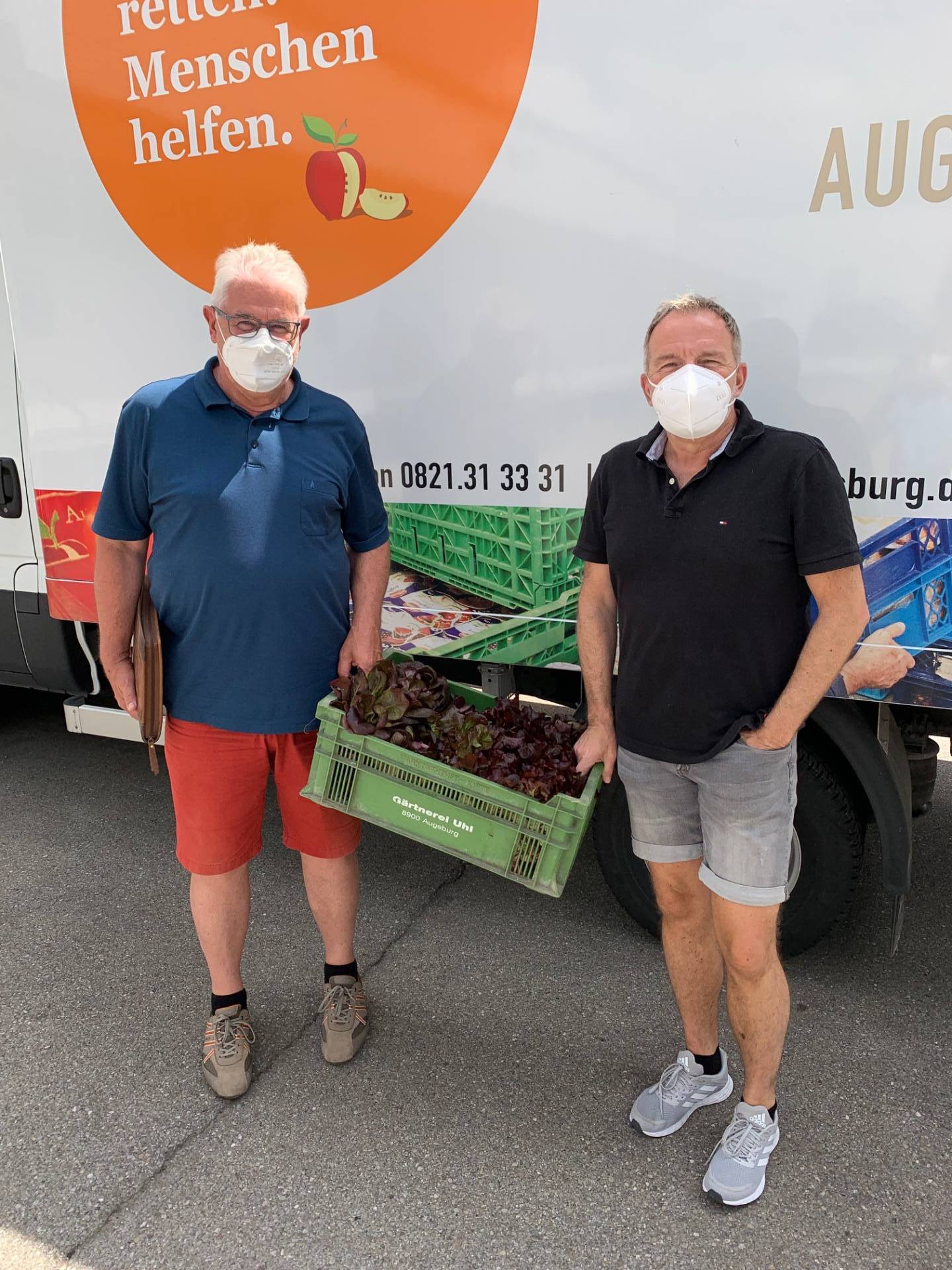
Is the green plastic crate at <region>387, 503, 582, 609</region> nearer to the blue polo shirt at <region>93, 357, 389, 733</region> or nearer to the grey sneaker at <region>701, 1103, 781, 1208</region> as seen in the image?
the blue polo shirt at <region>93, 357, 389, 733</region>

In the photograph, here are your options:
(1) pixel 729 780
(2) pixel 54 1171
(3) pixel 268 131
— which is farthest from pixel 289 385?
(2) pixel 54 1171

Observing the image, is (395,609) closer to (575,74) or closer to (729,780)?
(729,780)

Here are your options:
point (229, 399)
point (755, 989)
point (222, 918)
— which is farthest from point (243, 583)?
point (755, 989)

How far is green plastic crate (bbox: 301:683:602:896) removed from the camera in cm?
213

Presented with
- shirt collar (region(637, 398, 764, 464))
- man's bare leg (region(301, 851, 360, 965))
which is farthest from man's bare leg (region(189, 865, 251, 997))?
shirt collar (region(637, 398, 764, 464))

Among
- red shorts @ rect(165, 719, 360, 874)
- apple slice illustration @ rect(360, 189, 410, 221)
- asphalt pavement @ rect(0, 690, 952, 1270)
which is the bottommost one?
asphalt pavement @ rect(0, 690, 952, 1270)

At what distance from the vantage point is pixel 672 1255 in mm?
2000

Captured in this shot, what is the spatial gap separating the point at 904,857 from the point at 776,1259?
1.11 metres

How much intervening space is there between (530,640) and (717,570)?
1026 mm

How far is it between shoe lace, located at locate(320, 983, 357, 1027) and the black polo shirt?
47.5 inches

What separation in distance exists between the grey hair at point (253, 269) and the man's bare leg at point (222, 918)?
1.47 m

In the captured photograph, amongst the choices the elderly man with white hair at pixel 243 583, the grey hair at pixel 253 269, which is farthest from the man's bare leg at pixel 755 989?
the grey hair at pixel 253 269

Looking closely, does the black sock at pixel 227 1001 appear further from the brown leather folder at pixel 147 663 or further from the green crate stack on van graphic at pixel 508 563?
the green crate stack on van graphic at pixel 508 563

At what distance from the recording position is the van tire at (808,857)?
8.94ft
